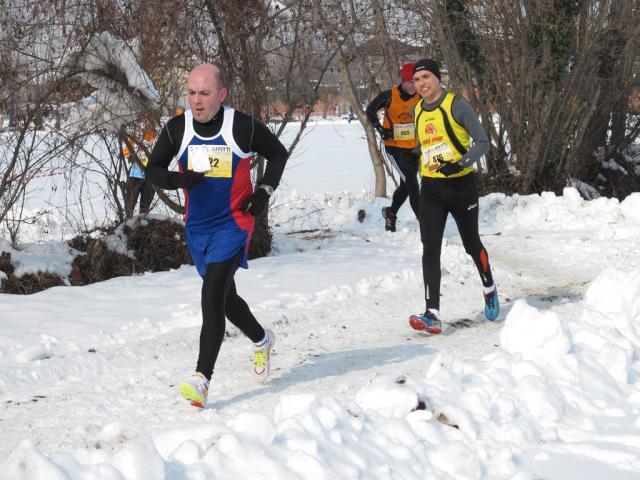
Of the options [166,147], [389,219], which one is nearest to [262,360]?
[166,147]

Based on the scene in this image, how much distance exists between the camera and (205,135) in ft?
16.0

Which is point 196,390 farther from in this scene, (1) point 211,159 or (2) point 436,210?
(2) point 436,210

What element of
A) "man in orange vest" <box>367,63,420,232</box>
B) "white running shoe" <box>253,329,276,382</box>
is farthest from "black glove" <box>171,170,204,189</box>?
"man in orange vest" <box>367,63,420,232</box>

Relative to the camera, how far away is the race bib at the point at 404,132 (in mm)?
10109

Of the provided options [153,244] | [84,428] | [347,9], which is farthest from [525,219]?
[84,428]

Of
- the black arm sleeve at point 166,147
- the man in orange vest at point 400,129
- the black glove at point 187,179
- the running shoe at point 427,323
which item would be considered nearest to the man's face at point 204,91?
the black arm sleeve at point 166,147

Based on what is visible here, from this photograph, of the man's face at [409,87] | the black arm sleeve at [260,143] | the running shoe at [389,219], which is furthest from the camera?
the running shoe at [389,219]

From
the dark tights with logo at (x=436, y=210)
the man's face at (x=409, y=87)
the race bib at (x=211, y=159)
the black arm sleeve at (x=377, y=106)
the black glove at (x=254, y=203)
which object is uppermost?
the man's face at (x=409, y=87)

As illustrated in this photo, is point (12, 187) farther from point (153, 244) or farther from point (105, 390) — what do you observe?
point (105, 390)

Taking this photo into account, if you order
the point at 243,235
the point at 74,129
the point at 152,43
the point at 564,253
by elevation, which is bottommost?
the point at 564,253

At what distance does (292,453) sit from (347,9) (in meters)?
9.54

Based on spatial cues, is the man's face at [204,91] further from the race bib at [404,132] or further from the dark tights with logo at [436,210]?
the race bib at [404,132]

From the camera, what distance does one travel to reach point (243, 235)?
16.4 feet

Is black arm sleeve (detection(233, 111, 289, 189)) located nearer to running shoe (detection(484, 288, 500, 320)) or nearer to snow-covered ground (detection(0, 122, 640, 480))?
Answer: snow-covered ground (detection(0, 122, 640, 480))
